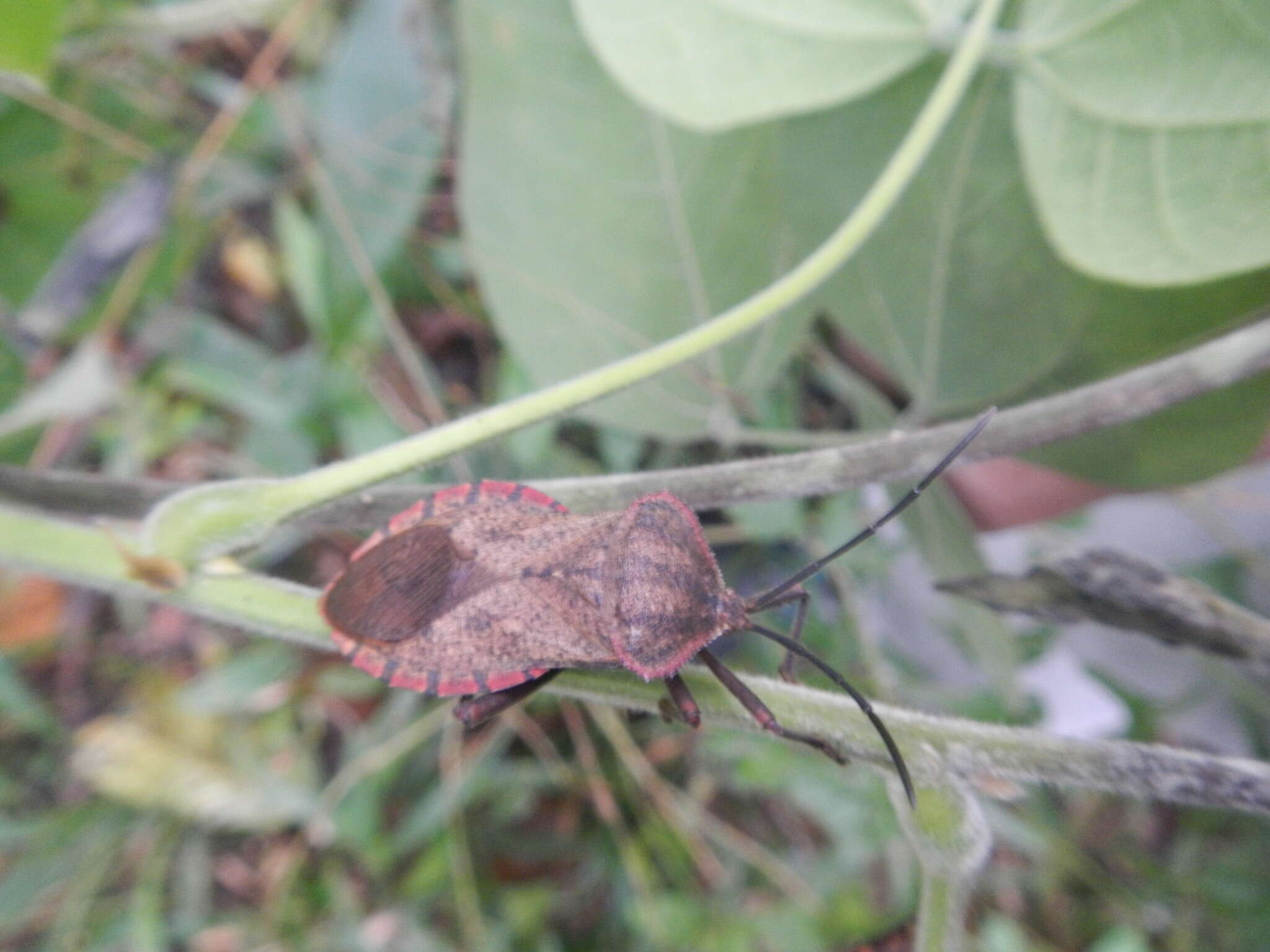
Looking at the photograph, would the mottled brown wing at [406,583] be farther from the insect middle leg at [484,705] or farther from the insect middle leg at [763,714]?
the insect middle leg at [763,714]

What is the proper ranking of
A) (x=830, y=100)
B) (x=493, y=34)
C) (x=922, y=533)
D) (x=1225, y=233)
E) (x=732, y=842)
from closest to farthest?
1. (x=1225, y=233)
2. (x=830, y=100)
3. (x=493, y=34)
4. (x=922, y=533)
5. (x=732, y=842)

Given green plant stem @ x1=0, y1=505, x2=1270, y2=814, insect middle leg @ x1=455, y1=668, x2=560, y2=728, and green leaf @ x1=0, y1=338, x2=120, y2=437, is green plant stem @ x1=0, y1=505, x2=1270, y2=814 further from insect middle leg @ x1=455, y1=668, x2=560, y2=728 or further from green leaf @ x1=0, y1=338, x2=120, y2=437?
green leaf @ x1=0, y1=338, x2=120, y2=437

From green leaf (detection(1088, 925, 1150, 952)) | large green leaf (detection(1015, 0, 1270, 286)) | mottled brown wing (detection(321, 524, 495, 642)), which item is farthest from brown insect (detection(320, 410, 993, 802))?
green leaf (detection(1088, 925, 1150, 952))

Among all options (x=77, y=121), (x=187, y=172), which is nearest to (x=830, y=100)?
(x=77, y=121)

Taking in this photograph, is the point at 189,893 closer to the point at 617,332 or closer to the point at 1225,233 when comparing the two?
the point at 617,332

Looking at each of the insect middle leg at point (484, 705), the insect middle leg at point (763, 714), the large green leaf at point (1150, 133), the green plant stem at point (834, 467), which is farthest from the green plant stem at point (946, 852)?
the large green leaf at point (1150, 133)
